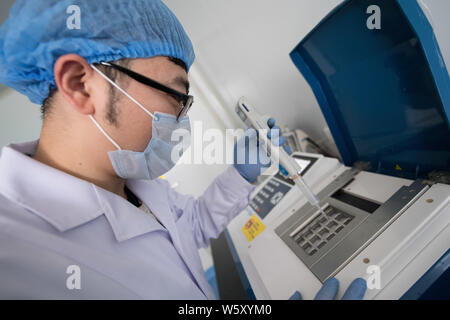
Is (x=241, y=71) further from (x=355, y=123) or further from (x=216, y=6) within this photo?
(x=355, y=123)

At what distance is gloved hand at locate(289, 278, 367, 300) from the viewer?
1.46 ft

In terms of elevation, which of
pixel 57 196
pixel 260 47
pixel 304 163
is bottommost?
pixel 304 163

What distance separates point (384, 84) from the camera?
0.65m

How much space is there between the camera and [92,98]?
1.88 ft

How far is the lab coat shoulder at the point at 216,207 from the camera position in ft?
3.36

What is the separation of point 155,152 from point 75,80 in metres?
0.30

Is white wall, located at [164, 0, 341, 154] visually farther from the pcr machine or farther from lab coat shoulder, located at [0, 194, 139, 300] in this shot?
lab coat shoulder, located at [0, 194, 139, 300]

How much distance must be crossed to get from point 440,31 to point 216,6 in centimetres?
122

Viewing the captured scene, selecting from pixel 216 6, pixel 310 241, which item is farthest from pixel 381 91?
pixel 216 6

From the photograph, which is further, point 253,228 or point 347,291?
point 253,228

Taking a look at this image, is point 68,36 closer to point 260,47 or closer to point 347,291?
point 347,291

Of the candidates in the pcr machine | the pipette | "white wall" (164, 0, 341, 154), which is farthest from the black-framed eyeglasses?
"white wall" (164, 0, 341, 154)

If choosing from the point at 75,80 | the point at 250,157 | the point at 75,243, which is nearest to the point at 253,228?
the point at 250,157

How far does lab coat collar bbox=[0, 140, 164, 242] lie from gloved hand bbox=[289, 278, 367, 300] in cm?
53
